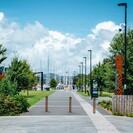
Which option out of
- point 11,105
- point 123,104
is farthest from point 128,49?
point 11,105

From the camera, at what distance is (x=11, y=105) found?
969 inches

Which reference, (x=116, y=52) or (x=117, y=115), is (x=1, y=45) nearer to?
(x=116, y=52)

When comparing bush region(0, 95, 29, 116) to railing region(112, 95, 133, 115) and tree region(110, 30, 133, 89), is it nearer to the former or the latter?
railing region(112, 95, 133, 115)

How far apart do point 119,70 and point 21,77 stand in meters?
24.2

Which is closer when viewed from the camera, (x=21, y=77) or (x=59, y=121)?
(x=59, y=121)

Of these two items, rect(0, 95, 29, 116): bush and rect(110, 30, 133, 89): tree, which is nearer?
rect(0, 95, 29, 116): bush

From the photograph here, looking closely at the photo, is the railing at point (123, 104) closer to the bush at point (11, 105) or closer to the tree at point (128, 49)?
the bush at point (11, 105)

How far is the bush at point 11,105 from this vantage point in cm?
2406

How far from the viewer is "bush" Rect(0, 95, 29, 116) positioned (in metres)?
24.1

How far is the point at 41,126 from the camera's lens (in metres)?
18.2

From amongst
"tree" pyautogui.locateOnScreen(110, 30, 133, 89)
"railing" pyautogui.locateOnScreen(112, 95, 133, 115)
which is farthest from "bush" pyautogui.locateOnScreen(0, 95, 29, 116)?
"tree" pyautogui.locateOnScreen(110, 30, 133, 89)

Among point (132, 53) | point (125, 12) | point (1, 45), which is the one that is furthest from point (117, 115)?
point (1, 45)

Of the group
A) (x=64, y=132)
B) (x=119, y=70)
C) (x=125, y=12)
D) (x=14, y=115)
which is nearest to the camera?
(x=64, y=132)

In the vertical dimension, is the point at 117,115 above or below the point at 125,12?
below
